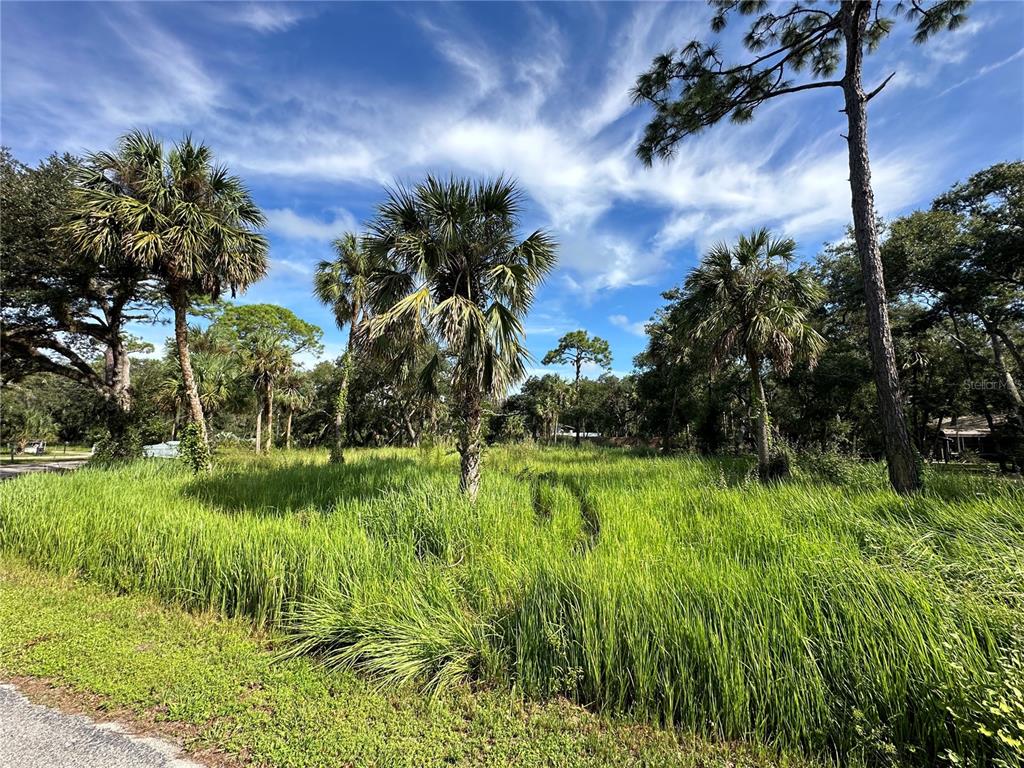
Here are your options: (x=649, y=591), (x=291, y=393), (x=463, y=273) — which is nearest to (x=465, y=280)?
(x=463, y=273)

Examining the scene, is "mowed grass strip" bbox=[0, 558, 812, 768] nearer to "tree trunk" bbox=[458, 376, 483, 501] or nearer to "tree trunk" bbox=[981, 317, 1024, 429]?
"tree trunk" bbox=[458, 376, 483, 501]

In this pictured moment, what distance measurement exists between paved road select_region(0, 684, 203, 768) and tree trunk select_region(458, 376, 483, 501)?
458cm

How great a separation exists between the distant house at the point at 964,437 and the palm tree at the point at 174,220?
41.2 m

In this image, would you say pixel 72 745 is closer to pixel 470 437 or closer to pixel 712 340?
pixel 470 437

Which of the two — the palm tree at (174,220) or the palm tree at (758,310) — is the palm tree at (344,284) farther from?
the palm tree at (758,310)

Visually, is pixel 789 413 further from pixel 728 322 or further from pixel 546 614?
pixel 546 614

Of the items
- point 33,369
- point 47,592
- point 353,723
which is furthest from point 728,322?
point 33,369

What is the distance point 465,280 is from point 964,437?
1721 inches

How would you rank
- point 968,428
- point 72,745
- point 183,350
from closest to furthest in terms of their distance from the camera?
point 72,745, point 183,350, point 968,428

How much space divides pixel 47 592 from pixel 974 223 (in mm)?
22038

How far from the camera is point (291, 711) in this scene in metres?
2.46

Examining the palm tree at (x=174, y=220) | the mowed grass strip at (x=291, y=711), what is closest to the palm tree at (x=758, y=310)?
the mowed grass strip at (x=291, y=711)

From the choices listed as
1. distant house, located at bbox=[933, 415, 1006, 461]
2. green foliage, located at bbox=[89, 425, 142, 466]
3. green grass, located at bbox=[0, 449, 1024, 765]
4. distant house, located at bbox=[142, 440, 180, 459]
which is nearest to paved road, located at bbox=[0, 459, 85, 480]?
green foliage, located at bbox=[89, 425, 142, 466]

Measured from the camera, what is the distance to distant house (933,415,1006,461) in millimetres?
27125
